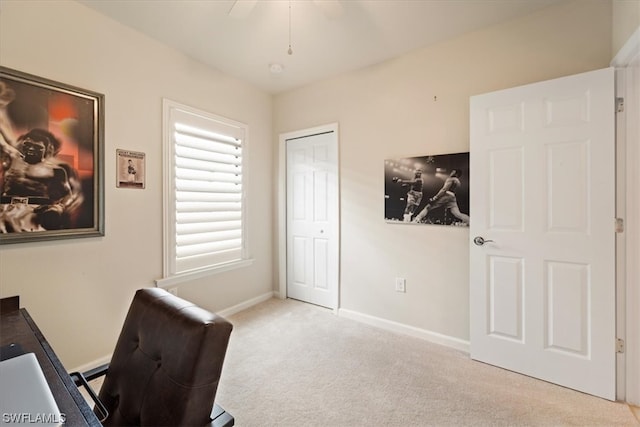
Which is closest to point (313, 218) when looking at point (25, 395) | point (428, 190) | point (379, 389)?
point (428, 190)

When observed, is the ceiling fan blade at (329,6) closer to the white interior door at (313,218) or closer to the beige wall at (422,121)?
the beige wall at (422,121)

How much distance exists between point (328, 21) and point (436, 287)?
2459 mm

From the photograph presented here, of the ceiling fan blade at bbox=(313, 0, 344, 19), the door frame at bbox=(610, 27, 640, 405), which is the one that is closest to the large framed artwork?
the door frame at bbox=(610, 27, 640, 405)

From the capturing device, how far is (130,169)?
7.63ft

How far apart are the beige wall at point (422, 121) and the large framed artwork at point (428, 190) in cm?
9

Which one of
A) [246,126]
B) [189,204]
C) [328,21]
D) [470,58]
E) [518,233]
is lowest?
[518,233]

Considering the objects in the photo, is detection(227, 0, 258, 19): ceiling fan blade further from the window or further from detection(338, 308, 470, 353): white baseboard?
detection(338, 308, 470, 353): white baseboard

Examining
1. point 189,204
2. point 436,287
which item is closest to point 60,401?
point 189,204

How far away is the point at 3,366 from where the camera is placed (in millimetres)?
850

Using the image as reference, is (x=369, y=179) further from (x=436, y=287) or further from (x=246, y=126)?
(x=246, y=126)

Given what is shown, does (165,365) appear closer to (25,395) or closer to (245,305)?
(25,395)

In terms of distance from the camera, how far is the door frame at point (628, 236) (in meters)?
1.75

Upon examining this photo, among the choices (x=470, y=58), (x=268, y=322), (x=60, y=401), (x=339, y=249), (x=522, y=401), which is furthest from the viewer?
(x=339, y=249)

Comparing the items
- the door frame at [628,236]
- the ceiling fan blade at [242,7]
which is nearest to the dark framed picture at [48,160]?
the ceiling fan blade at [242,7]
